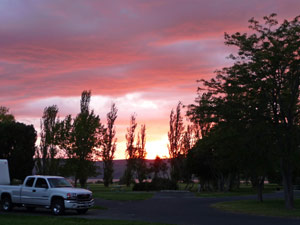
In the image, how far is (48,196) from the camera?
22906 mm

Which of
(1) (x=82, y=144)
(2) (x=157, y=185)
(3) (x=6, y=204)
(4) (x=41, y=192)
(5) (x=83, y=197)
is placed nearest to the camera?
(5) (x=83, y=197)

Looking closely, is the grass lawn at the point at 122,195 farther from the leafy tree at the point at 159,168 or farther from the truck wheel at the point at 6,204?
the leafy tree at the point at 159,168

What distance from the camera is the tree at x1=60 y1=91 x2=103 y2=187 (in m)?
41.0

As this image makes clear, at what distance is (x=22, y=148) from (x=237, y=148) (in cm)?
4108

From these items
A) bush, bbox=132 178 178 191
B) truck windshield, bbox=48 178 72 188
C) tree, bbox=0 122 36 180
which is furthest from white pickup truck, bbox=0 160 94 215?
tree, bbox=0 122 36 180

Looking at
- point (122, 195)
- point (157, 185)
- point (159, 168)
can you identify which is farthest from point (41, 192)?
point (159, 168)

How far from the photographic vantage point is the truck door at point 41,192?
23000mm

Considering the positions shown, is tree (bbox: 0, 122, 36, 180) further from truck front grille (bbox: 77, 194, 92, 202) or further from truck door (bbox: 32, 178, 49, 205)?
truck front grille (bbox: 77, 194, 92, 202)

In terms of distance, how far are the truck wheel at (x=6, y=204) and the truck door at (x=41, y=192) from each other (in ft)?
6.80

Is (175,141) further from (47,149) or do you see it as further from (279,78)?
(279,78)

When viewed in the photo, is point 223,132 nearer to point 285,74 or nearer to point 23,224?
point 285,74

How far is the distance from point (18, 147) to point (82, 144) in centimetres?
2380

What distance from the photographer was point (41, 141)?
60.1 m

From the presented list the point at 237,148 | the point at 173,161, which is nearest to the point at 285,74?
the point at 237,148
